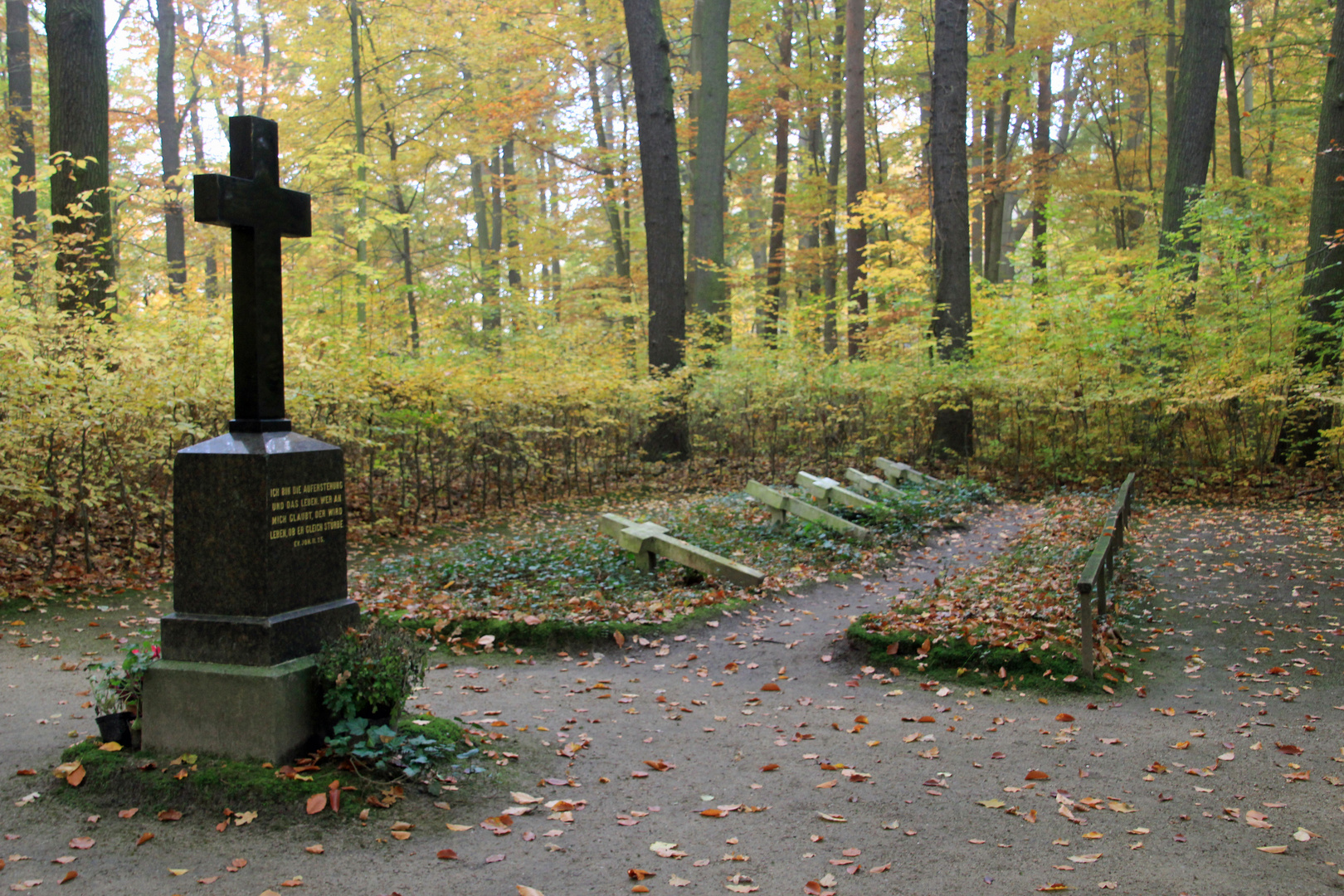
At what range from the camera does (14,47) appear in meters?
15.9

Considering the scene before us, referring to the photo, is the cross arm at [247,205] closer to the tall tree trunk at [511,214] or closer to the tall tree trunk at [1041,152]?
the tall tree trunk at [511,214]

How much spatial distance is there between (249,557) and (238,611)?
0.86 feet

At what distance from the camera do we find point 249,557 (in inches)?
158

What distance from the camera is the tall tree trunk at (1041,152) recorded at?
18.9m

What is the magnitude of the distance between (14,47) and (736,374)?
1481 centimetres

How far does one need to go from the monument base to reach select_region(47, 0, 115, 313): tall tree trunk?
7.81 m

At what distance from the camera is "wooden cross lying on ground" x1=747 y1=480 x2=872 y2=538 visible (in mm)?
9617

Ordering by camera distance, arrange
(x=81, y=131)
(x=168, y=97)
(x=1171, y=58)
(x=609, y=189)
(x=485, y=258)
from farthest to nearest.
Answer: (x=485, y=258), (x=609, y=189), (x=1171, y=58), (x=168, y=97), (x=81, y=131)

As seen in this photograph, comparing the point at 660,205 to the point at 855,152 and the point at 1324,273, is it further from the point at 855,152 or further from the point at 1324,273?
the point at 1324,273

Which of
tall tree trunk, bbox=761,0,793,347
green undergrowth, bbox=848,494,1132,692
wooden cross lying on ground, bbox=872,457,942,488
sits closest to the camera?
green undergrowth, bbox=848,494,1132,692

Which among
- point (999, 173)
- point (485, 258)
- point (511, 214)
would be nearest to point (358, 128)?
point (485, 258)

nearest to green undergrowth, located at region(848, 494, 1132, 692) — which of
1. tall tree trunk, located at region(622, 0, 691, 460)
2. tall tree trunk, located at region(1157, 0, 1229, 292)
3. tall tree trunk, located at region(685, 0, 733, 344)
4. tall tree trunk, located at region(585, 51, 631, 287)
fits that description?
tall tree trunk, located at region(622, 0, 691, 460)

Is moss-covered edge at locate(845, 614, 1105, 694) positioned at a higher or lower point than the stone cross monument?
lower

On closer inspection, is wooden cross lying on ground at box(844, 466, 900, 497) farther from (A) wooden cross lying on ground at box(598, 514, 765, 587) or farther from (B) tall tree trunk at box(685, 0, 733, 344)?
(B) tall tree trunk at box(685, 0, 733, 344)
